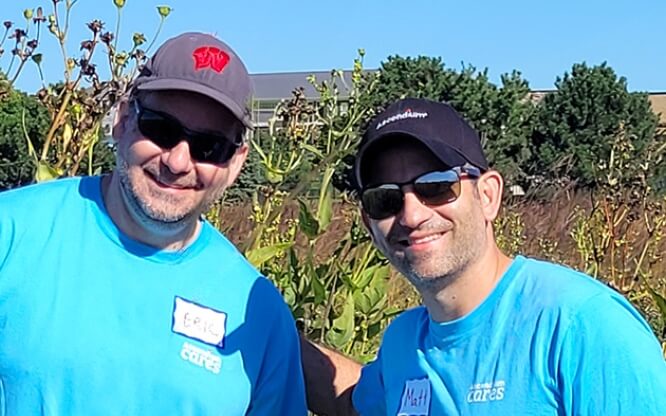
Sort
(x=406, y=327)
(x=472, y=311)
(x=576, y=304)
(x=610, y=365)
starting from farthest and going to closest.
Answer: (x=406, y=327) → (x=472, y=311) → (x=576, y=304) → (x=610, y=365)

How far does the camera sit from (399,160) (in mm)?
2615

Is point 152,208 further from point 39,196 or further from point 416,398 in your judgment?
point 416,398

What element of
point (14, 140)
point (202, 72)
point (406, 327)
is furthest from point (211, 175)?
point (14, 140)

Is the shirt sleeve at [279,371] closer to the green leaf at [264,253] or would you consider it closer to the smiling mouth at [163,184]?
the smiling mouth at [163,184]

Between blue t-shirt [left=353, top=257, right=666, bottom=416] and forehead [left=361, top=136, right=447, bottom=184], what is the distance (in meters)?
0.32

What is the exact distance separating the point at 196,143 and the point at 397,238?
1.82 feet

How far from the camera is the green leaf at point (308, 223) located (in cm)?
404

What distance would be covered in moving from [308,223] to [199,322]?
4.71ft

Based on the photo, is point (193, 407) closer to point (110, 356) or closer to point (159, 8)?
point (110, 356)

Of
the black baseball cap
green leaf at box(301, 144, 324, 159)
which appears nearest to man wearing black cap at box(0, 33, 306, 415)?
the black baseball cap

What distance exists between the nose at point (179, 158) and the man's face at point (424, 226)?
0.45 m

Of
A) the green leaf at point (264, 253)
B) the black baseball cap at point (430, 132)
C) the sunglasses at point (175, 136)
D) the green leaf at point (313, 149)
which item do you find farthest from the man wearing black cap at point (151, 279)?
the green leaf at point (313, 149)

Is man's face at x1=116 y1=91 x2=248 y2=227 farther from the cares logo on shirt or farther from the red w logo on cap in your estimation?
the cares logo on shirt

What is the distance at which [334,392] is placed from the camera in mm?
3184
